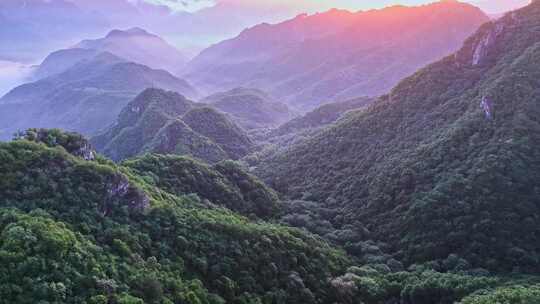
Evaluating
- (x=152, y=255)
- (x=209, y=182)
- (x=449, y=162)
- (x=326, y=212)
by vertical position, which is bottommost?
(x=326, y=212)

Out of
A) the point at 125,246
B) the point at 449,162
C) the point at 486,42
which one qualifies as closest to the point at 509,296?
the point at 449,162

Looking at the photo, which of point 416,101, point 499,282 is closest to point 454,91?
point 416,101

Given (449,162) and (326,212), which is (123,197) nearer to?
(326,212)

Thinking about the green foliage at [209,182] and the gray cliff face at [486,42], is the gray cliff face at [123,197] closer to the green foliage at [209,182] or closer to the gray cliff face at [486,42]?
the green foliage at [209,182]

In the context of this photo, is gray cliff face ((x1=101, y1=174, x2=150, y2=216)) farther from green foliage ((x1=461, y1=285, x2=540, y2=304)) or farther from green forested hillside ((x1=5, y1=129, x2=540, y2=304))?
green foliage ((x1=461, y1=285, x2=540, y2=304))

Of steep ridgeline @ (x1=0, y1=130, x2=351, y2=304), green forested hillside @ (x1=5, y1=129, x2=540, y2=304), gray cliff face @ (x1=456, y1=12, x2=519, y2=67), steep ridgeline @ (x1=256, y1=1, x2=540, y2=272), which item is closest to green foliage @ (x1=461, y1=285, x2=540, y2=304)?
green forested hillside @ (x1=5, y1=129, x2=540, y2=304)

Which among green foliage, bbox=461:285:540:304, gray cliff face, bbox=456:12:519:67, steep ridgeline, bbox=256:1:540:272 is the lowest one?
green foliage, bbox=461:285:540:304

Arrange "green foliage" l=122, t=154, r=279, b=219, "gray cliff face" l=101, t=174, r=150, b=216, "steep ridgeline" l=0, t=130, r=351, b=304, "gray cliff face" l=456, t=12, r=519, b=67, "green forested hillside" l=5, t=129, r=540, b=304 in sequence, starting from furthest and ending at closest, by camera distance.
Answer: "gray cliff face" l=456, t=12, r=519, b=67
"green foliage" l=122, t=154, r=279, b=219
"gray cliff face" l=101, t=174, r=150, b=216
"green forested hillside" l=5, t=129, r=540, b=304
"steep ridgeline" l=0, t=130, r=351, b=304

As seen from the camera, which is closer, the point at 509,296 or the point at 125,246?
the point at 125,246
